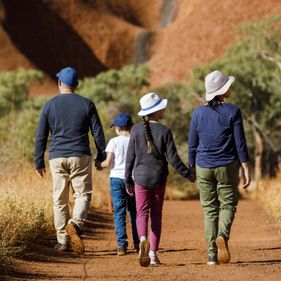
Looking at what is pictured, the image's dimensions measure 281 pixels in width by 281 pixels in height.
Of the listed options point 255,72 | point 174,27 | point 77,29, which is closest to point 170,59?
point 174,27

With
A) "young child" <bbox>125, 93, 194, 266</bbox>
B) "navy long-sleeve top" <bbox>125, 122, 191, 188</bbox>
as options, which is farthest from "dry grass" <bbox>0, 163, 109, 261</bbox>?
"navy long-sleeve top" <bbox>125, 122, 191, 188</bbox>

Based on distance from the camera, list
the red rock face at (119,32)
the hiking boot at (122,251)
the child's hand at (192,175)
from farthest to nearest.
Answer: the red rock face at (119,32), the hiking boot at (122,251), the child's hand at (192,175)

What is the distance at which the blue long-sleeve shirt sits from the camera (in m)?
9.05

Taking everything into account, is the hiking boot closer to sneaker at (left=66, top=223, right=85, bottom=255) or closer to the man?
the man

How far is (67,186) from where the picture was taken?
10227 mm

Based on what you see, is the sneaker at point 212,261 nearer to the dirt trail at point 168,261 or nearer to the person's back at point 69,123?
the dirt trail at point 168,261

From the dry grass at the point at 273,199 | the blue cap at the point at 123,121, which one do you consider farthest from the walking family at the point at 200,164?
the dry grass at the point at 273,199

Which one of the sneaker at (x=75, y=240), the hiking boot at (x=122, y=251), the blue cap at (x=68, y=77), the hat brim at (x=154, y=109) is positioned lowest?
the hiking boot at (x=122, y=251)

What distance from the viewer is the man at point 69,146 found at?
10.0 metres

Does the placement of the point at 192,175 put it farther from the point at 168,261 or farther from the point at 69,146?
the point at 69,146

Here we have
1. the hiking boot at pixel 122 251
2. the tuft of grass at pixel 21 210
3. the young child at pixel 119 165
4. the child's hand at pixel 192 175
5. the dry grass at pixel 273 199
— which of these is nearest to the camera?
the child's hand at pixel 192 175

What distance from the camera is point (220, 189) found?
359 inches

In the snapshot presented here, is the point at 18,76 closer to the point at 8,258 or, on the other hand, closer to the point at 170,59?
the point at 170,59

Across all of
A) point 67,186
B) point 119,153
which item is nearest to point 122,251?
point 67,186
